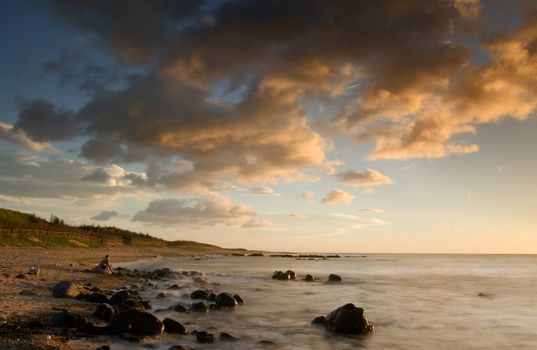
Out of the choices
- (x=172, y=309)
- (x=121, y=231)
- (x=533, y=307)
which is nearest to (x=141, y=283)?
(x=172, y=309)

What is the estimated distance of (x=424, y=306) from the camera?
24.5 m

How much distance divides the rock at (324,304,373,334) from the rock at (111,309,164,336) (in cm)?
641

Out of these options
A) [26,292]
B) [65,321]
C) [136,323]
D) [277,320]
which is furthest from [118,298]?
[277,320]

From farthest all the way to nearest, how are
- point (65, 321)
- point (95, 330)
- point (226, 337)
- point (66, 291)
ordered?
1. point (66, 291)
2. point (226, 337)
3. point (65, 321)
4. point (95, 330)

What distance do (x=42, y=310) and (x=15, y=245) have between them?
39024 millimetres

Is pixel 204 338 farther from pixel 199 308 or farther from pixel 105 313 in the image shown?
pixel 199 308

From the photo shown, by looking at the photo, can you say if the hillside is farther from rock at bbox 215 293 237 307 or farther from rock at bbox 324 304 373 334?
rock at bbox 324 304 373 334

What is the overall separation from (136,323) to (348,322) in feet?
24.4

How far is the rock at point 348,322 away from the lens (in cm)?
1473

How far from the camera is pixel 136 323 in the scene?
39.2 ft

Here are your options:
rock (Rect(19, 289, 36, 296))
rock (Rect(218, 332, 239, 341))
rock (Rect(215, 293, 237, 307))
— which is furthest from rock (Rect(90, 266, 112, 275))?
rock (Rect(218, 332, 239, 341))

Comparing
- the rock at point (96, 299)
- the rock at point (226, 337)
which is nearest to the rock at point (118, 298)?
the rock at point (96, 299)

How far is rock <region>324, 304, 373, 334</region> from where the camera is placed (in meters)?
14.7

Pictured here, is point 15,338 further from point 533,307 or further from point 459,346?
point 533,307
